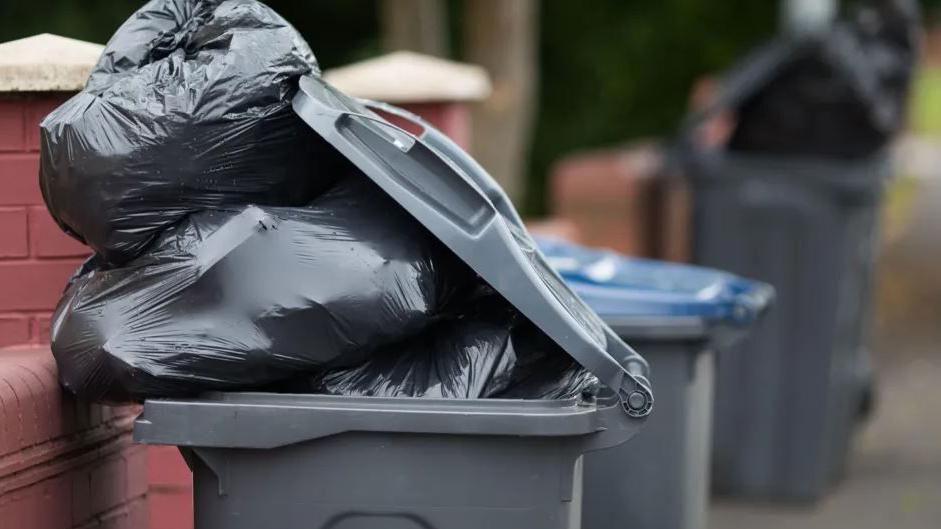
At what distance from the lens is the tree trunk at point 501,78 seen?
835 centimetres

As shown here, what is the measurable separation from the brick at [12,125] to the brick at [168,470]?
0.99 metres

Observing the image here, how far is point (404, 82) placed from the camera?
5555mm

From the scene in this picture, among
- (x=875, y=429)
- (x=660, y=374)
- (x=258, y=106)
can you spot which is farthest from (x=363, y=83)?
(x=875, y=429)

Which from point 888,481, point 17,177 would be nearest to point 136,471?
point 17,177

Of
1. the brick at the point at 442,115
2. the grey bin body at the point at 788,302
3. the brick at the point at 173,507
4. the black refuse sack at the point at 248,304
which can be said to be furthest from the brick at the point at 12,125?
the grey bin body at the point at 788,302

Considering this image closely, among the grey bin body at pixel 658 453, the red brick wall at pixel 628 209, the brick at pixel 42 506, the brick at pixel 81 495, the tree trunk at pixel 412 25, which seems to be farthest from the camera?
the tree trunk at pixel 412 25

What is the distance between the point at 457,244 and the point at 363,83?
2712mm

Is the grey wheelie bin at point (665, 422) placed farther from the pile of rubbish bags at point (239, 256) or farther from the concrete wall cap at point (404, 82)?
the concrete wall cap at point (404, 82)

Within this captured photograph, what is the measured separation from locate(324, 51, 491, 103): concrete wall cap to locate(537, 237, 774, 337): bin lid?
1154mm

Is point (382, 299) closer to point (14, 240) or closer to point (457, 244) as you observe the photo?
point (457, 244)

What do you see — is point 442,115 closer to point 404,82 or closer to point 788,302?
point 404,82

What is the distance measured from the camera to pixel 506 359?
9.87 ft

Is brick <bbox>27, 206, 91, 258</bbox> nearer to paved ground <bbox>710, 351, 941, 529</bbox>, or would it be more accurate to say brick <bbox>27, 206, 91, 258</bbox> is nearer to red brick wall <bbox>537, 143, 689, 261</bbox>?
paved ground <bbox>710, 351, 941, 529</bbox>

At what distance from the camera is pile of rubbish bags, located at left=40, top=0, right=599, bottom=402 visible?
9.36 feet
